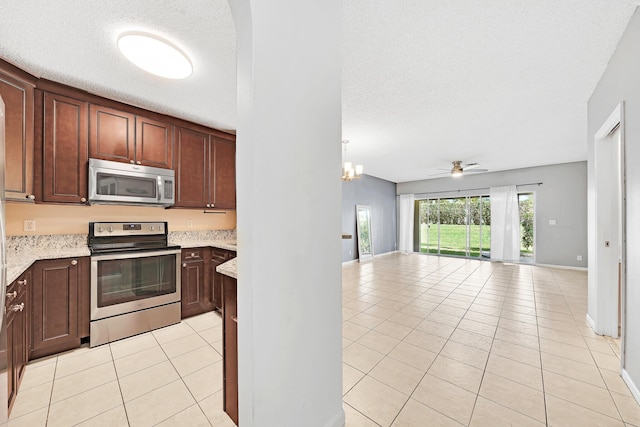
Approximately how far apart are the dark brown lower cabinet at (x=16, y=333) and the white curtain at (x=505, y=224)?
8.51 m

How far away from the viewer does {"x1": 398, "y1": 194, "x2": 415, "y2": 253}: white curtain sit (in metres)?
8.41

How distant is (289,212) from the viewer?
43.9 inches

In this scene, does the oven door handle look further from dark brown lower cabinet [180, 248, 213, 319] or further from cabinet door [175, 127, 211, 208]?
cabinet door [175, 127, 211, 208]

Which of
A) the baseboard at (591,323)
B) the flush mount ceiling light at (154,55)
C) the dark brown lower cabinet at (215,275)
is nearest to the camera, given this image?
the flush mount ceiling light at (154,55)

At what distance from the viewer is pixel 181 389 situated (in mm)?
1826

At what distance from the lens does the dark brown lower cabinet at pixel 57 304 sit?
2131mm

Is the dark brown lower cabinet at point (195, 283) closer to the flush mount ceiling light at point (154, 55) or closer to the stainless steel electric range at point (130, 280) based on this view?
the stainless steel electric range at point (130, 280)

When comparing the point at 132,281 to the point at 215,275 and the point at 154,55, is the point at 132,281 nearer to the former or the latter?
the point at 215,275

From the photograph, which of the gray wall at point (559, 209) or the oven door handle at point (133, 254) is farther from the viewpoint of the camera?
the gray wall at point (559, 209)

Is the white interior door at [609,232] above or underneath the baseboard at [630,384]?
above

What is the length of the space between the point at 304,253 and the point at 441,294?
3.62m

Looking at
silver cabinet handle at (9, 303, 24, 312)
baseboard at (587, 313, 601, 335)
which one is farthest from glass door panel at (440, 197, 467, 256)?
silver cabinet handle at (9, 303, 24, 312)

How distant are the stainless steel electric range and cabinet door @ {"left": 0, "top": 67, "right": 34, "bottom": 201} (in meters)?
0.68

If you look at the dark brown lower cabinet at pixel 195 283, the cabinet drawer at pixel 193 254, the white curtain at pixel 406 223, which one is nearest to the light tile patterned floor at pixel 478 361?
the dark brown lower cabinet at pixel 195 283
